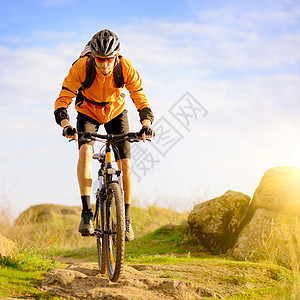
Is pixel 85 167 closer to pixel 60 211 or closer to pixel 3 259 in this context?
pixel 3 259

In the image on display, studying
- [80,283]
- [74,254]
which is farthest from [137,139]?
[74,254]

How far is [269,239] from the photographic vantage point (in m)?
9.12

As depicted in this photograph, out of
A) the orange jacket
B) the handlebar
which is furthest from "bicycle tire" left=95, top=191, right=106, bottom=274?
the orange jacket

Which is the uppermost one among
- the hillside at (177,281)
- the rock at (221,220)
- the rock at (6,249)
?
the rock at (221,220)

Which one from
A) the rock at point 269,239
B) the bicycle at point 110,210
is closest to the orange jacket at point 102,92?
the bicycle at point 110,210

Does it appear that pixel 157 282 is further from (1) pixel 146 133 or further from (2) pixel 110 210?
(1) pixel 146 133

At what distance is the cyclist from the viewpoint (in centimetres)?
513

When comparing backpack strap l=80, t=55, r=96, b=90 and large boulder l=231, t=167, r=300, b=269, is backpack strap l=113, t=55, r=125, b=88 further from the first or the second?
large boulder l=231, t=167, r=300, b=269

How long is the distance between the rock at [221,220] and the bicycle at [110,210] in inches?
219

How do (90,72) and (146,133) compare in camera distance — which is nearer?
(146,133)

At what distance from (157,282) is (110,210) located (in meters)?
1.14

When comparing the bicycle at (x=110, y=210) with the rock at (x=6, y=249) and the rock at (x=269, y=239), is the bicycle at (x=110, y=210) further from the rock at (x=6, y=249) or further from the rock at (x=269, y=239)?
the rock at (x=269, y=239)

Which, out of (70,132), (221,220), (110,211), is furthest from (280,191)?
(70,132)

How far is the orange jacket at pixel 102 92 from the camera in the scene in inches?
214
